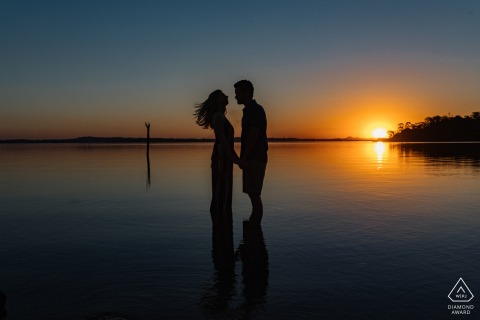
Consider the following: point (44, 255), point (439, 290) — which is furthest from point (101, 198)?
point (439, 290)

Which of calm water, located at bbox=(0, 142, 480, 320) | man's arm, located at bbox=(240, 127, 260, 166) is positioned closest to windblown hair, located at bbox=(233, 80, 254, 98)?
man's arm, located at bbox=(240, 127, 260, 166)

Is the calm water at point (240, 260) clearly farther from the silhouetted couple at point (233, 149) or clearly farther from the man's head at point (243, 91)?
the man's head at point (243, 91)

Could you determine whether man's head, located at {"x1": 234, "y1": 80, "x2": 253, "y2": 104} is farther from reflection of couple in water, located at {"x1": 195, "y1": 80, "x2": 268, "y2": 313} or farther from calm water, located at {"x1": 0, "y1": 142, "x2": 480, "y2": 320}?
calm water, located at {"x1": 0, "y1": 142, "x2": 480, "y2": 320}

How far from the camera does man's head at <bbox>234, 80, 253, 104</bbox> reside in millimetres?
7461

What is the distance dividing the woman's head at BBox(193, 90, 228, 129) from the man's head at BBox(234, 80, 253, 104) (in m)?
1.96

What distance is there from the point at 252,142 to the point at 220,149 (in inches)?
85.1

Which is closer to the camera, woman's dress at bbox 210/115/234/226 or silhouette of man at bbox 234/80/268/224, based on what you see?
silhouette of man at bbox 234/80/268/224

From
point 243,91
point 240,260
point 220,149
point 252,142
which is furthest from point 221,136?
point 240,260

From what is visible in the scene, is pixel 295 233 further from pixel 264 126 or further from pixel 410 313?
pixel 410 313

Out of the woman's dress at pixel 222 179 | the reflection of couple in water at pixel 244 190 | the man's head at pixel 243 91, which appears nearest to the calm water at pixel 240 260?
the reflection of couple in water at pixel 244 190

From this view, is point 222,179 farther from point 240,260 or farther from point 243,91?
point 240,260

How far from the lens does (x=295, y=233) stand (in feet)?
25.8

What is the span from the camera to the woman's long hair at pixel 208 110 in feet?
31.0

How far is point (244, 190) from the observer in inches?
295
